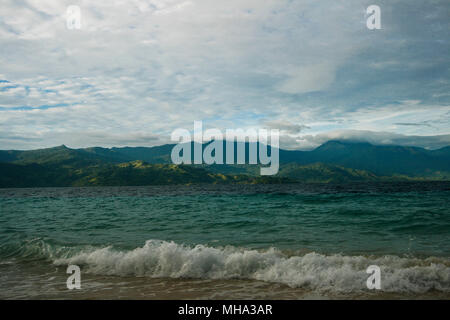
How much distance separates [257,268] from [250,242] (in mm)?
4538

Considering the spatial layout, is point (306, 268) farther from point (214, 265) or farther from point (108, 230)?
point (108, 230)

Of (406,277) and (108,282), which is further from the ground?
(406,277)

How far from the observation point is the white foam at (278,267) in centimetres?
980

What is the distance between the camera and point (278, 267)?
11.5m

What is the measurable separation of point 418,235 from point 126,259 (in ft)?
56.9

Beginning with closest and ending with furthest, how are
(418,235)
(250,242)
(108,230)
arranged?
(250,242), (418,235), (108,230)

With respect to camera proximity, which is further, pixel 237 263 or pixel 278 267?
pixel 237 263

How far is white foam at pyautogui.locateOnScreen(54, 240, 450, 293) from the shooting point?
9805mm
